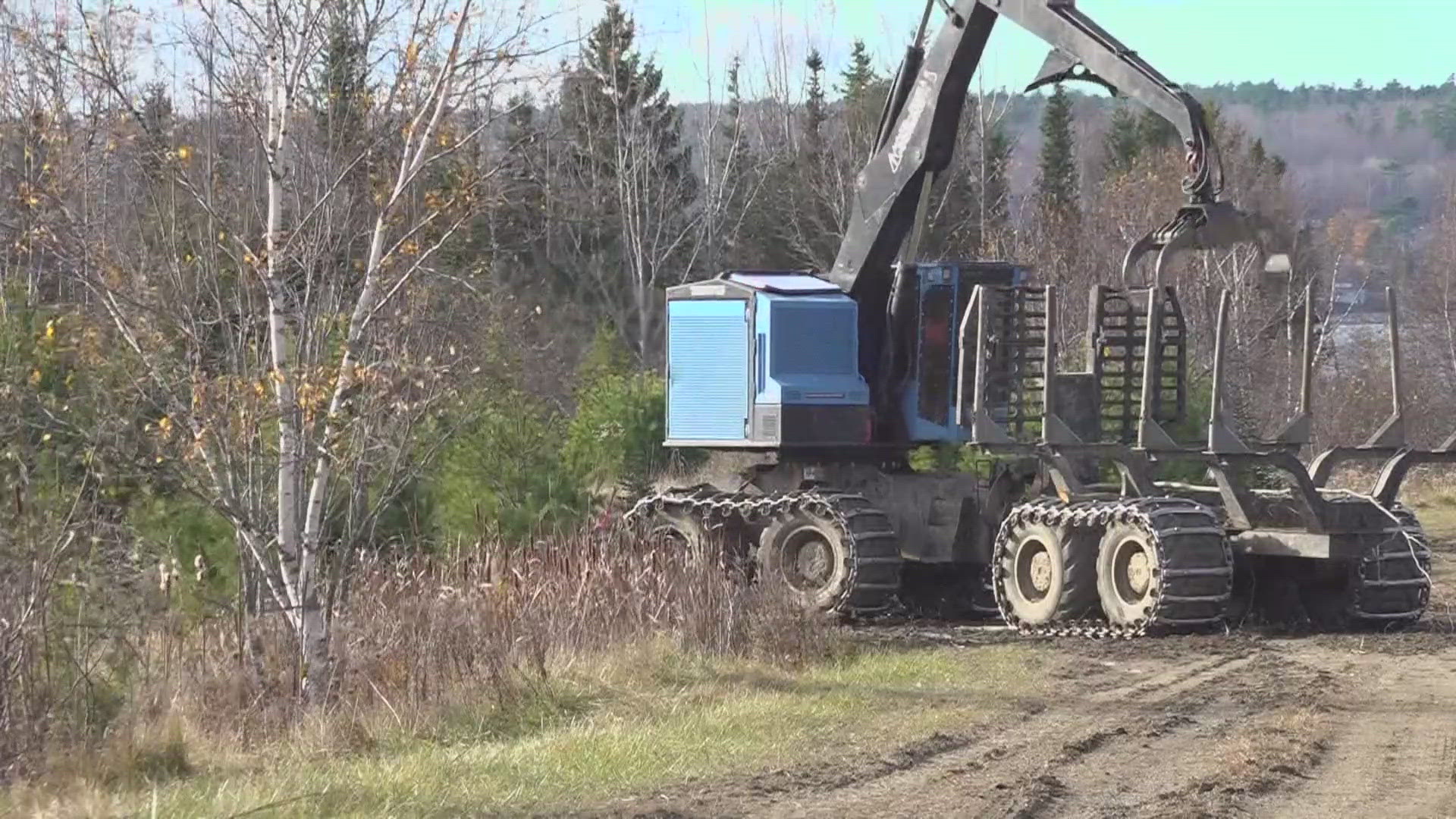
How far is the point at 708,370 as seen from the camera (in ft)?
64.2

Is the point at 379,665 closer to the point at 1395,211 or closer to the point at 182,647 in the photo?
the point at 182,647

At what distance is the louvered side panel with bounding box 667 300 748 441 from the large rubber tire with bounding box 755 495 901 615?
1.14 meters

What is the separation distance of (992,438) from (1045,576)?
49.8 inches

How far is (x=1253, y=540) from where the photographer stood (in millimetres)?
16328

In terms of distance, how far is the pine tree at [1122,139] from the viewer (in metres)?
66.4

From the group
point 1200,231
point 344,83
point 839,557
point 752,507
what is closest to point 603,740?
point 344,83

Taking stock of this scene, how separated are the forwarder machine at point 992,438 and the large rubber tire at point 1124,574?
0.02 metres

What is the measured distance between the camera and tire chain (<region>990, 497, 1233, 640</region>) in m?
15.9

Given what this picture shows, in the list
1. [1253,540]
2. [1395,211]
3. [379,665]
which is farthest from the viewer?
[1395,211]

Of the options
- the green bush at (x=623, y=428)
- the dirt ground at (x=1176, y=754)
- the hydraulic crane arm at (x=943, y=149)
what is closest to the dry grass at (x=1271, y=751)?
the dirt ground at (x=1176, y=754)

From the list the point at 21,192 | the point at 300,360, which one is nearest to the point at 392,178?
the point at 300,360

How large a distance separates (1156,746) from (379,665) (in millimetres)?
4651

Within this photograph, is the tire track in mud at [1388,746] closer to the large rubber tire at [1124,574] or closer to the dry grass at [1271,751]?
the dry grass at [1271,751]

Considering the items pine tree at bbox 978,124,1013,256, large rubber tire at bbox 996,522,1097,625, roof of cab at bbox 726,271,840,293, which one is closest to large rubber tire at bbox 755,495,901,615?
large rubber tire at bbox 996,522,1097,625
